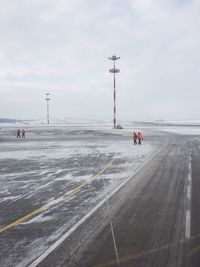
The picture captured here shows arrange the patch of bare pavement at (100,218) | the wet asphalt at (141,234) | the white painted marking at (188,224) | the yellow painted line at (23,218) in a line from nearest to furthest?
the wet asphalt at (141,234) → the patch of bare pavement at (100,218) → the white painted marking at (188,224) → the yellow painted line at (23,218)

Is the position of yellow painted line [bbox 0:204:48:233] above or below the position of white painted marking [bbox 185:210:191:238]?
below

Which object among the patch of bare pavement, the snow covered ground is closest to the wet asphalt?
the patch of bare pavement

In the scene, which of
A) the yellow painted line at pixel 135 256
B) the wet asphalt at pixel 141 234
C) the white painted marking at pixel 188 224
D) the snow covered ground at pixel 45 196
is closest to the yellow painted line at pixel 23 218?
the snow covered ground at pixel 45 196

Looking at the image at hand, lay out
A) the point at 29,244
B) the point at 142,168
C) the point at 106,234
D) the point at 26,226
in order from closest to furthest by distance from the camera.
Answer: the point at 29,244 < the point at 106,234 < the point at 26,226 < the point at 142,168

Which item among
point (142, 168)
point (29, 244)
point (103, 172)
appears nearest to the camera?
point (29, 244)

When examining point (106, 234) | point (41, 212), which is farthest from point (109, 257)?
point (41, 212)

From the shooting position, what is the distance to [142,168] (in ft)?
60.4

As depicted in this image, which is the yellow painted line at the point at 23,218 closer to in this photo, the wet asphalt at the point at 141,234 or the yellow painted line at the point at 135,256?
the wet asphalt at the point at 141,234

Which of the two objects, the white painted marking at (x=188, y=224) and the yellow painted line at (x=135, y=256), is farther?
the white painted marking at (x=188, y=224)

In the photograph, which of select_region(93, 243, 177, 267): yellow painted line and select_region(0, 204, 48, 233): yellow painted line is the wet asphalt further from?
select_region(0, 204, 48, 233): yellow painted line

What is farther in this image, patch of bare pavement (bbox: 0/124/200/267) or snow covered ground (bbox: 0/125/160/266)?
snow covered ground (bbox: 0/125/160/266)

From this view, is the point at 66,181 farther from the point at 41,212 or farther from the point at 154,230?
the point at 154,230

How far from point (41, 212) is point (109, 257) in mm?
3865

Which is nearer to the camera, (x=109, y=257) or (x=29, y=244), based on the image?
(x=109, y=257)
